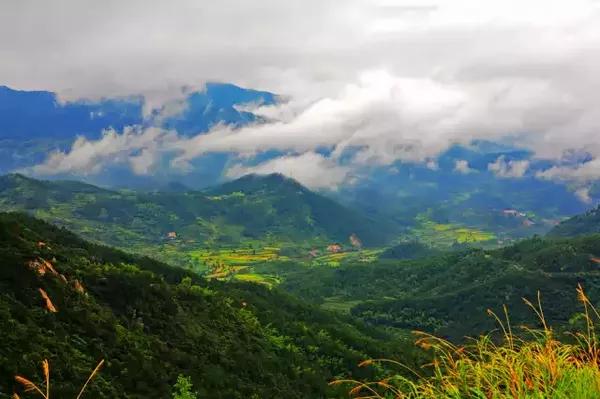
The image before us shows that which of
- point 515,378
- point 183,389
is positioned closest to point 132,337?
point 183,389

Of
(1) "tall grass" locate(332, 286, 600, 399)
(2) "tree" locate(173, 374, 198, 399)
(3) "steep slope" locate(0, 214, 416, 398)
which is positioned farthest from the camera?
(2) "tree" locate(173, 374, 198, 399)

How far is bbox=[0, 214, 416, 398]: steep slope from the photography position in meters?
62.2

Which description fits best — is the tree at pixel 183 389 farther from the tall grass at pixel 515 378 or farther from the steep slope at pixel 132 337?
the tall grass at pixel 515 378

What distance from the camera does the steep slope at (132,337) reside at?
62250mm

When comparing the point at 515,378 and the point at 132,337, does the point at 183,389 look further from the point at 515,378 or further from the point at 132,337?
the point at 515,378

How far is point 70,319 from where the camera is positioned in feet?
252

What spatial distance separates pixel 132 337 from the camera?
86.3 meters

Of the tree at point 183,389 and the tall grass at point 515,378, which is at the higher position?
the tall grass at point 515,378

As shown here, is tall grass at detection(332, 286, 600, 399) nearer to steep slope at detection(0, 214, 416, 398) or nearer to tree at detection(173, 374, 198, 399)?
steep slope at detection(0, 214, 416, 398)

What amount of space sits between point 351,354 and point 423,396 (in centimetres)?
15853

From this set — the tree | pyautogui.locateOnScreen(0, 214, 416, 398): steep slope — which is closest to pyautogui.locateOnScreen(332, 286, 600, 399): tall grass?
pyautogui.locateOnScreen(0, 214, 416, 398): steep slope

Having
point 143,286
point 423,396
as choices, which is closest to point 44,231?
point 143,286

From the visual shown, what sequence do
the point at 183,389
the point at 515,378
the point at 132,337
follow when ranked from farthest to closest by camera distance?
1. the point at 132,337
2. the point at 183,389
3. the point at 515,378

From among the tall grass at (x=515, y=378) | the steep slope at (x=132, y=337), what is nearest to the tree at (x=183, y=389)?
the steep slope at (x=132, y=337)
